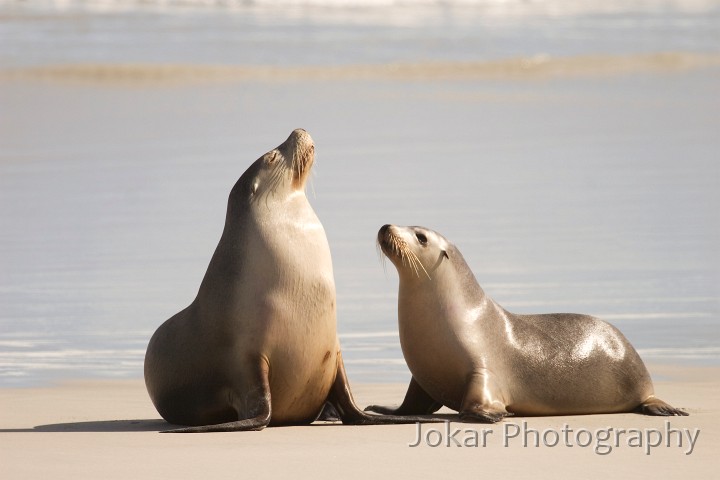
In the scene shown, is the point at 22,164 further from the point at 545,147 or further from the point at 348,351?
the point at 348,351

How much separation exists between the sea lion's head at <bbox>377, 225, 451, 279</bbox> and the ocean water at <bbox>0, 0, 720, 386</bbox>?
1.31 metres


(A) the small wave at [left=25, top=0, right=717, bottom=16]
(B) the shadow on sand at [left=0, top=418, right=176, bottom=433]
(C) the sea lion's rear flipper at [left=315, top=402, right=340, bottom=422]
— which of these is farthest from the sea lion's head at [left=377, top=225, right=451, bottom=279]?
(A) the small wave at [left=25, top=0, right=717, bottom=16]

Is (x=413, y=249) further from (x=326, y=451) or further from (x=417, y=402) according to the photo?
(x=326, y=451)

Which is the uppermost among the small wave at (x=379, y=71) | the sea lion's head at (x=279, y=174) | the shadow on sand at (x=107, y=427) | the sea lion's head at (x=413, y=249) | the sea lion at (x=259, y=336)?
the small wave at (x=379, y=71)

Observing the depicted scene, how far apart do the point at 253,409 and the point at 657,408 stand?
7.03 feet

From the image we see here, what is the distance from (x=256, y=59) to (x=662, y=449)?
23098 mm

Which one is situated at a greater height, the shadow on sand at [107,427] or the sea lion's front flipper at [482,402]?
the sea lion's front flipper at [482,402]

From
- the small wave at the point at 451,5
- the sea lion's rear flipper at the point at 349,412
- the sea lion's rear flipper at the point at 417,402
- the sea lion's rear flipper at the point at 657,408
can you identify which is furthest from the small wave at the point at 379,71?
the sea lion's rear flipper at the point at 349,412

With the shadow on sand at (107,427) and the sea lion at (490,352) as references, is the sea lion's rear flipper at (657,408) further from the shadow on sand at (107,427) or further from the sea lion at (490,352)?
the shadow on sand at (107,427)

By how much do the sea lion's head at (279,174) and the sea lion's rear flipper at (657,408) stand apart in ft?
6.99

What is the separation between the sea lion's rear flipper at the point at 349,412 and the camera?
7.44 m

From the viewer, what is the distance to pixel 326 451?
21.4 feet

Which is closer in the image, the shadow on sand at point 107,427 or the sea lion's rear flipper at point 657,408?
the shadow on sand at point 107,427

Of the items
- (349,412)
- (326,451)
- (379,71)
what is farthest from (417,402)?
(379,71)
